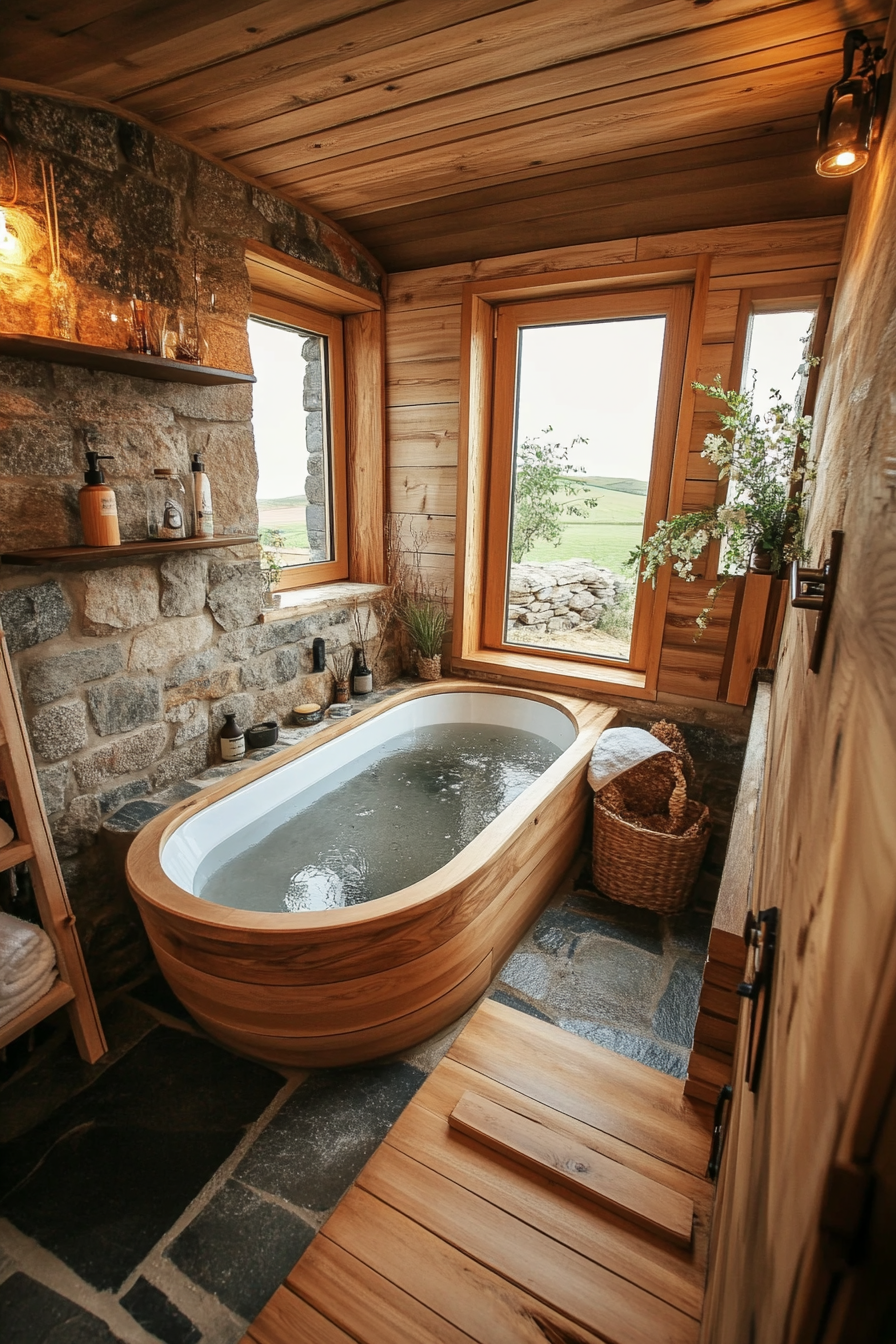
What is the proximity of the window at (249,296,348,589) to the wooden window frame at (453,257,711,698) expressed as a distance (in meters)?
0.69

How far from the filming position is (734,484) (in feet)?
8.20

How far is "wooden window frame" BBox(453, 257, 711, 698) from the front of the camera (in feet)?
8.71

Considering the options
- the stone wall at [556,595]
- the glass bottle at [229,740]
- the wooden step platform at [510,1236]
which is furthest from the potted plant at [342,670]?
the wooden step platform at [510,1236]

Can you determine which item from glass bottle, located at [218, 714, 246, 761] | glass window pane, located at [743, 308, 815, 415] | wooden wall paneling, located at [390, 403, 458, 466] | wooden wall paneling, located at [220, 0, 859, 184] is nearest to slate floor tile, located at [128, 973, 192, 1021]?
glass bottle, located at [218, 714, 246, 761]

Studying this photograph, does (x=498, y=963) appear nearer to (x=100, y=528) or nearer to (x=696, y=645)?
(x=696, y=645)

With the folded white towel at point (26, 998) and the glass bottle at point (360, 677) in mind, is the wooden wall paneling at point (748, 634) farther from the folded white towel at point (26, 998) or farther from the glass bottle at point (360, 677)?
the folded white towel at point (26, 998)

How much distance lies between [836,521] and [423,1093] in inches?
53.6

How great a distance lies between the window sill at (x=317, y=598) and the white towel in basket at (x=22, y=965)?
4.45 ft

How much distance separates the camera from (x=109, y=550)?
186 centimetres

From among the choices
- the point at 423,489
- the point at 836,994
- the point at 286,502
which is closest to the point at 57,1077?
the point at 836,994

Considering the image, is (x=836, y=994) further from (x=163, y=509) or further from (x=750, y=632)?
(x=750, y=632)

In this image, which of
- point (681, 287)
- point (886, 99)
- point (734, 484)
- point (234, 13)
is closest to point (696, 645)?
point (734, 484)

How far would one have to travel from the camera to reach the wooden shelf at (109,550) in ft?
5.64

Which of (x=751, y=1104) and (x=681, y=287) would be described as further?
(x=681, y=287)
